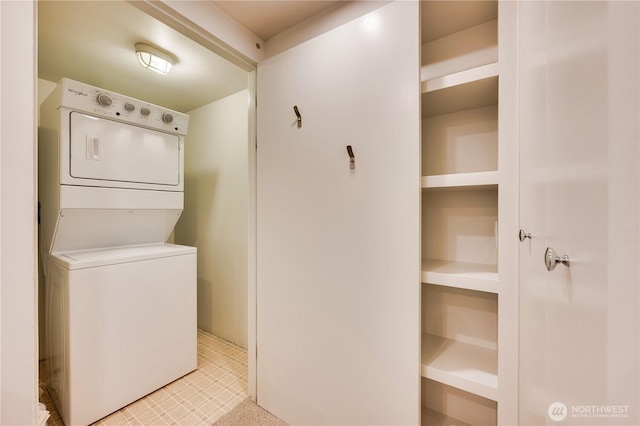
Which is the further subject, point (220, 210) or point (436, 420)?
point (220, 210)

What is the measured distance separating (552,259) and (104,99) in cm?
230

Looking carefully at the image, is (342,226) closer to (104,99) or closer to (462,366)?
(462,366)

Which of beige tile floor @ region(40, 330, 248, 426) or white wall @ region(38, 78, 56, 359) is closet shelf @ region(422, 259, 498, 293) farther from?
white wall @ region(38, 78, 56, 359)

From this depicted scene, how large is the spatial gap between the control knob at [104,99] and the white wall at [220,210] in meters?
0.95

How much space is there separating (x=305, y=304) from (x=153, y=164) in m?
1.58

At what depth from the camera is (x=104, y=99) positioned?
5.24ft

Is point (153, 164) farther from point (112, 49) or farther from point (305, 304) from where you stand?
point (305, 304)

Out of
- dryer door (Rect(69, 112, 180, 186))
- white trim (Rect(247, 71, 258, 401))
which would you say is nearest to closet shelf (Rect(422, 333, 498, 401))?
white trim (Rect(247, 71, 258, 401))

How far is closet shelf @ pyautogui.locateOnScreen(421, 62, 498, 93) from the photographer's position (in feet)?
3.07

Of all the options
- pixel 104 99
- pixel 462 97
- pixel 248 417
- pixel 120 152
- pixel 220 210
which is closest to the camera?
pixel 462 97

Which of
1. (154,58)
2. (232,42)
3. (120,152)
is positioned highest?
(154,58)

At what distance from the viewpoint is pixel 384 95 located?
1.07 metres

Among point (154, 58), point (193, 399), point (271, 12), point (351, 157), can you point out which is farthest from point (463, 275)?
point (154, 58)

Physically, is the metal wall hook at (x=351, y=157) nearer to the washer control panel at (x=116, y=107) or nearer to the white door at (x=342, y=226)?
the white door at (x=342, y=226)
